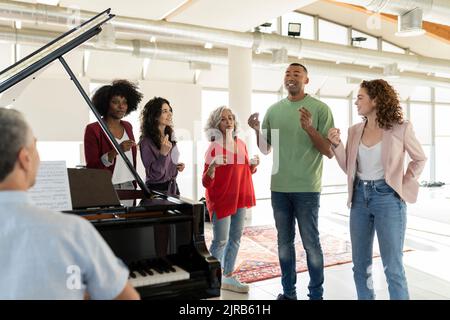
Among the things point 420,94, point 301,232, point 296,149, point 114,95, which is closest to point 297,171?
point 296,149

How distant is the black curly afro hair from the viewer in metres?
3.19

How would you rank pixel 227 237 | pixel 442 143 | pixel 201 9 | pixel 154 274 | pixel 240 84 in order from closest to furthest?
pixel 154 274 → pixel 227 237 → pixel 201 9 → pixel 240 84 → pixel 442 143

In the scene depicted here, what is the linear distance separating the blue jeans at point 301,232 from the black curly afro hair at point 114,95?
1.36m

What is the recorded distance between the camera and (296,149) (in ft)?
9.63

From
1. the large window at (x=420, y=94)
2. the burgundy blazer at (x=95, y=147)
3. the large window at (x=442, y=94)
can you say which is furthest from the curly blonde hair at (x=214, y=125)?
the large window at (x=442, y=94)

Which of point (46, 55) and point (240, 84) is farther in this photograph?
point (240, 84)

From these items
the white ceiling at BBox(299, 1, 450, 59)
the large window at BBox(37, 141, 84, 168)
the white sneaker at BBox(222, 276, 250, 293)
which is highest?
the white ceiling at BBox(299, 1, 450, 59)

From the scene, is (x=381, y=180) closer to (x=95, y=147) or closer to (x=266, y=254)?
(x=95, y=147)

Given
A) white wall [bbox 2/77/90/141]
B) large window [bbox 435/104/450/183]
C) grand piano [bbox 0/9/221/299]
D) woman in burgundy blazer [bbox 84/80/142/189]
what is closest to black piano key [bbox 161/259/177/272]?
grand piano [bbox 0/9/221/299]

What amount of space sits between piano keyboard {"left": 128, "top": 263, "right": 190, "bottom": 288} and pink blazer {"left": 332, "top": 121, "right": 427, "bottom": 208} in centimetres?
135

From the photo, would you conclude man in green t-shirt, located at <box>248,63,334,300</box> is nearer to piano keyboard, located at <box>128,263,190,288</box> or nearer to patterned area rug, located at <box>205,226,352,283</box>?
patterned area rug, located at <box>205,226,352,283</box>

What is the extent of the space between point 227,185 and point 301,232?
0.63 metres

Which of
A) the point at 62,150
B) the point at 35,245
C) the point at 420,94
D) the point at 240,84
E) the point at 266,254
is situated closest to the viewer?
the point at 35,245

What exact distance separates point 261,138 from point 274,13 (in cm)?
296
